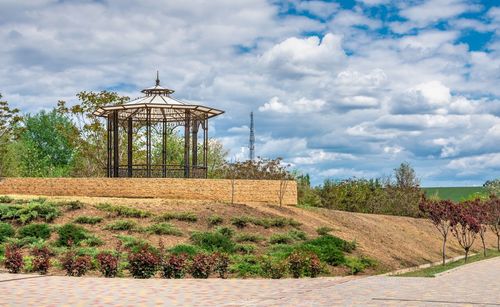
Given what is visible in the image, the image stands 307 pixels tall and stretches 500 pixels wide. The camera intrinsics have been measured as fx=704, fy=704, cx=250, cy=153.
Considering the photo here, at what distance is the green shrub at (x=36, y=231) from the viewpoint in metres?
20.5

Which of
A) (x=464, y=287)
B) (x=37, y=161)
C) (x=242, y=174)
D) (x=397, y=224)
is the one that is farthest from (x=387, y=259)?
(x=37, y=161)

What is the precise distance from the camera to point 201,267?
15469 mm

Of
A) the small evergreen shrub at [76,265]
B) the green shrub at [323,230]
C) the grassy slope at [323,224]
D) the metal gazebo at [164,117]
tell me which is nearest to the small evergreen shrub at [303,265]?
the grassy slope at [323,224]

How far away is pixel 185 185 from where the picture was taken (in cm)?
2703

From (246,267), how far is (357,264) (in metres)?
3.42

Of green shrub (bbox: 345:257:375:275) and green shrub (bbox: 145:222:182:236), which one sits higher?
green shrub (bbox: 145:222:182:236)

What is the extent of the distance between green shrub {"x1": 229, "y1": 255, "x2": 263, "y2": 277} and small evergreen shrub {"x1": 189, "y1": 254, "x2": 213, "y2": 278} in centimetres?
89

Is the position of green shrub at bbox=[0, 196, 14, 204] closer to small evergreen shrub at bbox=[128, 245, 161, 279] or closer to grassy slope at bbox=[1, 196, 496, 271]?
grassy slope at bbox=[1, 196, 496, 271]

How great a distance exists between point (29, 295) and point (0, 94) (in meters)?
36.2

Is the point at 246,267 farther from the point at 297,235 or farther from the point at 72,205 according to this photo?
the point at 72,205

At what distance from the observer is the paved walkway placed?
1134 centimetres

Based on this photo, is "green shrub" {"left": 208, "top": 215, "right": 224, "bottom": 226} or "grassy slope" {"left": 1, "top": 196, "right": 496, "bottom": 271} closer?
"grassy slope" {"left": 1, "top": 196, "right": 496, "bottom": 271}

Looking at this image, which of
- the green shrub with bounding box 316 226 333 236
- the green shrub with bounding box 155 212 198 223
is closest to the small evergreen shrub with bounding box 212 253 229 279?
the green shrub with bounding box 155 212 198 223

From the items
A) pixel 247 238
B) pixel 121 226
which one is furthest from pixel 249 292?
pixel 121 226
